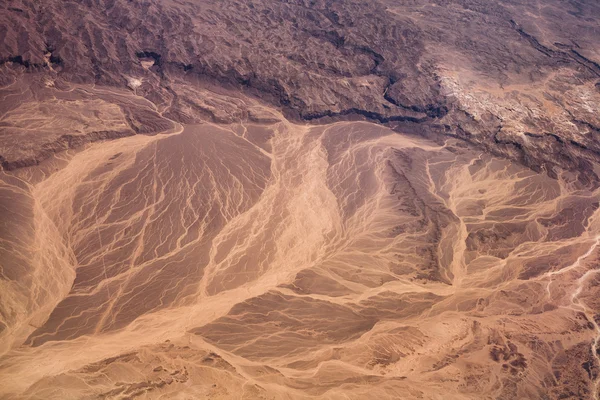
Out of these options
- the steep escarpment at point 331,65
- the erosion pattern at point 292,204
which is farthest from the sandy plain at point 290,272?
the steep escarpment at point 331,65

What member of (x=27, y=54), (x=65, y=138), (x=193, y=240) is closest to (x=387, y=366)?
(x=193, y=240)

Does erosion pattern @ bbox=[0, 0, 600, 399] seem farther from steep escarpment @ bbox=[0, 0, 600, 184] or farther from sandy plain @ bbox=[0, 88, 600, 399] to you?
steep escarpment @ bbox=[0, 0, 600, 184]

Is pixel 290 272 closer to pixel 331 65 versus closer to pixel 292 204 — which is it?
pixel 292 204

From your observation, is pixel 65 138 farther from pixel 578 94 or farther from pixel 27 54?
pixel 578 94

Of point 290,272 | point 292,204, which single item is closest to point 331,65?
point 292,204

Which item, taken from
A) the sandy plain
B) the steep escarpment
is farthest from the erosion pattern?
the steep escarpment

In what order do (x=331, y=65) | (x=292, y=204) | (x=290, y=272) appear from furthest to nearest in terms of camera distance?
(x=331, y=65) < (x=292, y=204) < (x=290, y=272)

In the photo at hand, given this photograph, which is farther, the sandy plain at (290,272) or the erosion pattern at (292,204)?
the erosion pattern at (292,204)

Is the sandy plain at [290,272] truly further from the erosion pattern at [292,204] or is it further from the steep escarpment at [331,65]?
the steep escarpment at [331,65]
